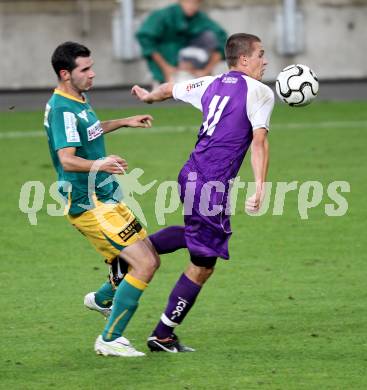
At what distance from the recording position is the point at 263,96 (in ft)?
25.4

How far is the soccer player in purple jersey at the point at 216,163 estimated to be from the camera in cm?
774

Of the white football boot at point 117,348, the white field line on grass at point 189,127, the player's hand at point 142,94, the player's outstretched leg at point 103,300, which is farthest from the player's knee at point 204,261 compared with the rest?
the white field line on grass at point 189,127

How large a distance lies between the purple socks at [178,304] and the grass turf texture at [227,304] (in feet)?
0.71

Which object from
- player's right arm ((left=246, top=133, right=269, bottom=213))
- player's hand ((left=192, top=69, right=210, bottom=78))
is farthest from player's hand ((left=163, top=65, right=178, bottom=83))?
player's right arm ((left=246, top=133, right=269, bottom=213))

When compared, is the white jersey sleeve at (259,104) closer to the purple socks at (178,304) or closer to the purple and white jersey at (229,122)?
the purple and white jersey at (229,122)

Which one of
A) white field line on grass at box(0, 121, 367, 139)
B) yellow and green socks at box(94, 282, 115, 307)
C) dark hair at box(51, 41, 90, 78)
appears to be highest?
dark hair at box(51, 41, 90, 78)

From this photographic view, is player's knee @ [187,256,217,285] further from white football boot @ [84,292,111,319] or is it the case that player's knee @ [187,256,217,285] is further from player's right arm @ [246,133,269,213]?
white football boot @ [84,292,111,319]

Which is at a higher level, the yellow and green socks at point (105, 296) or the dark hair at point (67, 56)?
the dark hair at point (67, 56)

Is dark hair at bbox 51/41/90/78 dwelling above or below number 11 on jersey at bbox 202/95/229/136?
above

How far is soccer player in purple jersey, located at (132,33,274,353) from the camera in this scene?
7738mm

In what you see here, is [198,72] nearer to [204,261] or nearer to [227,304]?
[227,304]

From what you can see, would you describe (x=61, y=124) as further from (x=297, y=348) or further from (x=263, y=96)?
(x=297, y=348)

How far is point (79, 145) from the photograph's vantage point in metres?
7.69

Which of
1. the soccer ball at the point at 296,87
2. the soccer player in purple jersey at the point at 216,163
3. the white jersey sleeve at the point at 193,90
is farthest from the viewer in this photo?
the soccer ball at the point at 296,87
